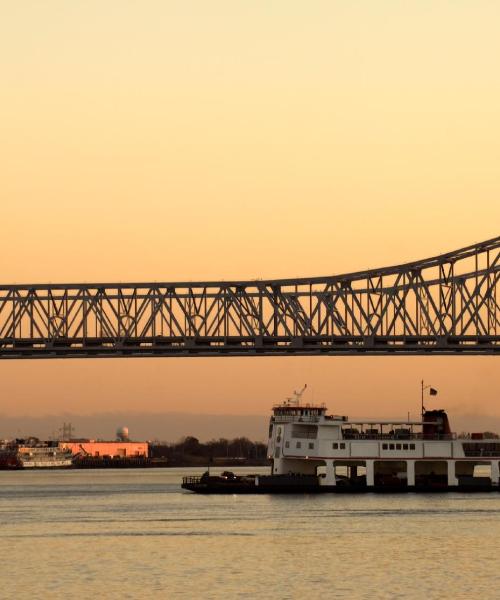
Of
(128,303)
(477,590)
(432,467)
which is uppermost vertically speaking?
(128,303)

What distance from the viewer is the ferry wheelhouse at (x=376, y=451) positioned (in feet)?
449

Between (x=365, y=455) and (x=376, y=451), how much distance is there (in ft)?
3.09

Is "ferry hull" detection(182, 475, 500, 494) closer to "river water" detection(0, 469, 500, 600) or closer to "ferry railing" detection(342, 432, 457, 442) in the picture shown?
"ferry railing" detection(342, 432, 457, 442)

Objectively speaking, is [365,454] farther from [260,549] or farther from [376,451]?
[260,549]

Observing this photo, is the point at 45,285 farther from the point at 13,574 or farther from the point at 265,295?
the point at 13,574

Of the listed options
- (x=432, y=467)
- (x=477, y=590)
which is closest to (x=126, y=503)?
(x=432, y=467)

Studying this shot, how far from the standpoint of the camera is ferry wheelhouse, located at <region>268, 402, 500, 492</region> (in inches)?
5394

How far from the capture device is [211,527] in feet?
330

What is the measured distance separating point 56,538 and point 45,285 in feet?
238

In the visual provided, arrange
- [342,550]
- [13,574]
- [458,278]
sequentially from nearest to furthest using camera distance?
[13,574], [342,550], [458,278]

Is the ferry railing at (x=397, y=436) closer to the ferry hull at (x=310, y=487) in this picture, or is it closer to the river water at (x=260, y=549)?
the ferry hull at (x=310, y=487)

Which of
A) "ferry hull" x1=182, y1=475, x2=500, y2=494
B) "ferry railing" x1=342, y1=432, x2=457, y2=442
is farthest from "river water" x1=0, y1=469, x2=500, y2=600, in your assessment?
"ferry railing" x1=342, y1=432, x2=457, y2=442

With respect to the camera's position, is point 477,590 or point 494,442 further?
point 494,442

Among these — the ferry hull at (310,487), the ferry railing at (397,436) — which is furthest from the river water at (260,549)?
the ferry railing at (397,436)
